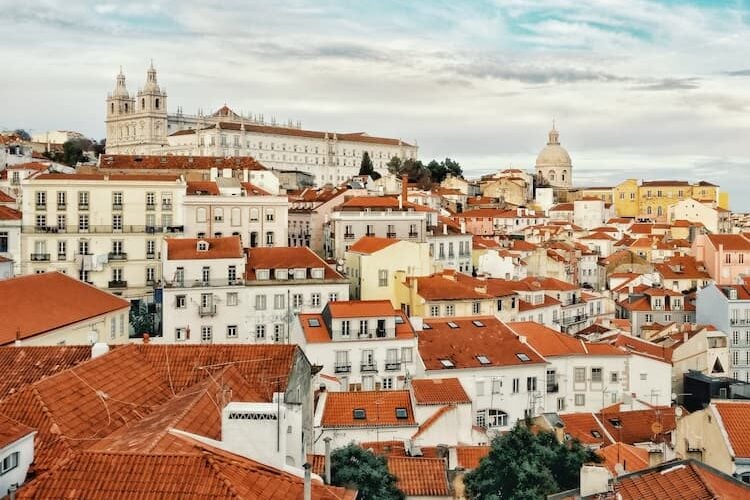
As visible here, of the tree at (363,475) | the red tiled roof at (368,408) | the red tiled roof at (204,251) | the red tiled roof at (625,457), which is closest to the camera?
the tree at (363,475)

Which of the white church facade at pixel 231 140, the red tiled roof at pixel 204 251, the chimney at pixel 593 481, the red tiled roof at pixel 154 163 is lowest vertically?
the chimney at pixel 593 481

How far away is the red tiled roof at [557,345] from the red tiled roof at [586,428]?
3.80 m

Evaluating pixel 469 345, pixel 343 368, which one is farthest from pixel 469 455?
pixel 469 345

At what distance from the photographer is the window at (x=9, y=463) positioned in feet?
37.9

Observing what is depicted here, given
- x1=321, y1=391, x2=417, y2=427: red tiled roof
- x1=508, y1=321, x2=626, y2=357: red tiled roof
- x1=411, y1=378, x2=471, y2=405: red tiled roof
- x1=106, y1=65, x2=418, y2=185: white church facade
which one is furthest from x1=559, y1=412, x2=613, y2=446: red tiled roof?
x1=106, y1=65, x2=418, y2=185: white church facade

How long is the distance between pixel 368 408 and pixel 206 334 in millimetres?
15119

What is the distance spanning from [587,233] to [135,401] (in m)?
91.1

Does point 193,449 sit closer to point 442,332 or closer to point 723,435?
point 723,435

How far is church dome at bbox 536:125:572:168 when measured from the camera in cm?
16750


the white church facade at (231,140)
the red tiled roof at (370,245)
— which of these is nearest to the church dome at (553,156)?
the white church facade at (231,140)

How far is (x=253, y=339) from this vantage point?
42.7 metres

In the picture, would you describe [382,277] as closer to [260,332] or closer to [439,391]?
[260,332]

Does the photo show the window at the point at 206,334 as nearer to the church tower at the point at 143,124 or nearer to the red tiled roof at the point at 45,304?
the red tiled roof at the point at 45,304

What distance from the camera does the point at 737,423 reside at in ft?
75.3
